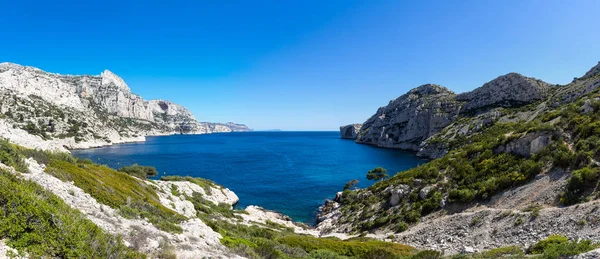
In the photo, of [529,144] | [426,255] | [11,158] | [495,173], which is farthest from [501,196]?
[11,158]

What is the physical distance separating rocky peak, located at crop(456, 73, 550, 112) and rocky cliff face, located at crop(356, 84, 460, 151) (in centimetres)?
844

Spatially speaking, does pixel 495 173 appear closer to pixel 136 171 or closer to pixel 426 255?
pixel 426 255

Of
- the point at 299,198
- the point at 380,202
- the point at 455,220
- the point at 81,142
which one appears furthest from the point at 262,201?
the point at 81,142

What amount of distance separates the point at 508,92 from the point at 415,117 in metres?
36.2

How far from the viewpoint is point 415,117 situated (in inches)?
4749

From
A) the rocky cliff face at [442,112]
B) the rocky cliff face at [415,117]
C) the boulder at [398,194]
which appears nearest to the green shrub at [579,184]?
the boulder at [398,194]

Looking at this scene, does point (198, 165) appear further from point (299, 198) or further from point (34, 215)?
point (34, 215)

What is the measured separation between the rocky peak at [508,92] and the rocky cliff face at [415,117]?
27.7ft

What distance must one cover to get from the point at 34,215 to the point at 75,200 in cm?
609

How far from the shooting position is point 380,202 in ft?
102

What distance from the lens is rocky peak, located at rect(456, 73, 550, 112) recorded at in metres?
83.2

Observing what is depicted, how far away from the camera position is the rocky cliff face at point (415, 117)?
109 m

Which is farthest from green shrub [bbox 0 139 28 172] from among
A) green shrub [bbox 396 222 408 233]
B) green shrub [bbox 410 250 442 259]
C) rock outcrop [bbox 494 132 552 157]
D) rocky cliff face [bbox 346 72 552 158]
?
rocky cliff face [bbox 346 72 552 158]

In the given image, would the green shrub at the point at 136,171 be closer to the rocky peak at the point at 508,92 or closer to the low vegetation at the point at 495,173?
the low vegetation at the point at 495,173
